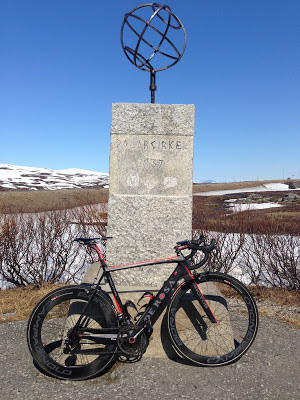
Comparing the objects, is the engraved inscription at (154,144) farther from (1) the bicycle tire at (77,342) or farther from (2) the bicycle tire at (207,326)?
(1) the bicycle tire at (77,342)

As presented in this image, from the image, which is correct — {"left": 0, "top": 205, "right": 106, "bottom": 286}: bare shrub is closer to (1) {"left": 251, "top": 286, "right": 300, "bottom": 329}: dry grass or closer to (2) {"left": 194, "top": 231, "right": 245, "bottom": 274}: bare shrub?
(2) {"left": 194, "top": 231, "right": 245, "bottom": 274}: bare shrub

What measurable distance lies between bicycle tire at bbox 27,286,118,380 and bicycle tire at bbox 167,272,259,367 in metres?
0.61

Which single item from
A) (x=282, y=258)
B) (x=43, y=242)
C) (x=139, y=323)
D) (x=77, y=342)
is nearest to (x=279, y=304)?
(x=282, y=258)

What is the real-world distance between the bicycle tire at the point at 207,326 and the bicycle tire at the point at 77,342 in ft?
1.99

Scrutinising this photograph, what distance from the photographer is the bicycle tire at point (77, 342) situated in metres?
→ 3.21

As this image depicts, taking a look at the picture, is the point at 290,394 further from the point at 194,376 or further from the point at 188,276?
the point at 188,276

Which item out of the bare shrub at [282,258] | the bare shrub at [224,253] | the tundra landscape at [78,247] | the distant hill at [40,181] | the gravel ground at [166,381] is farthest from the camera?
the distant hill at [40,181]

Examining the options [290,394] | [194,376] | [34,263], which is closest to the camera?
[290,394]

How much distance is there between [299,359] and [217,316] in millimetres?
956

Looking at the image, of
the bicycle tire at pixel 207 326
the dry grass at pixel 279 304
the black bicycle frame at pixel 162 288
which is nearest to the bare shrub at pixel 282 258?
the dry grass at pixel 279 304

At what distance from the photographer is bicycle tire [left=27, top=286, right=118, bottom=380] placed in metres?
3.21

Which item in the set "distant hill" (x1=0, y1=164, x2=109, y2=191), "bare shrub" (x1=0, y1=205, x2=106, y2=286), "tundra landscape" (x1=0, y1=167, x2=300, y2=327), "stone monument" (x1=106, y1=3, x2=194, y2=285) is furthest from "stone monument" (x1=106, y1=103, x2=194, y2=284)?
"distant hill" (x1=0, y1=164, x2=109, y2=191)

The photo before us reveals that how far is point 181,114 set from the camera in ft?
13.7

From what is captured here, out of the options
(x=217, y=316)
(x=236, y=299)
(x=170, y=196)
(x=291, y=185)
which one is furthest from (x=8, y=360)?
(x=291, y=185)
